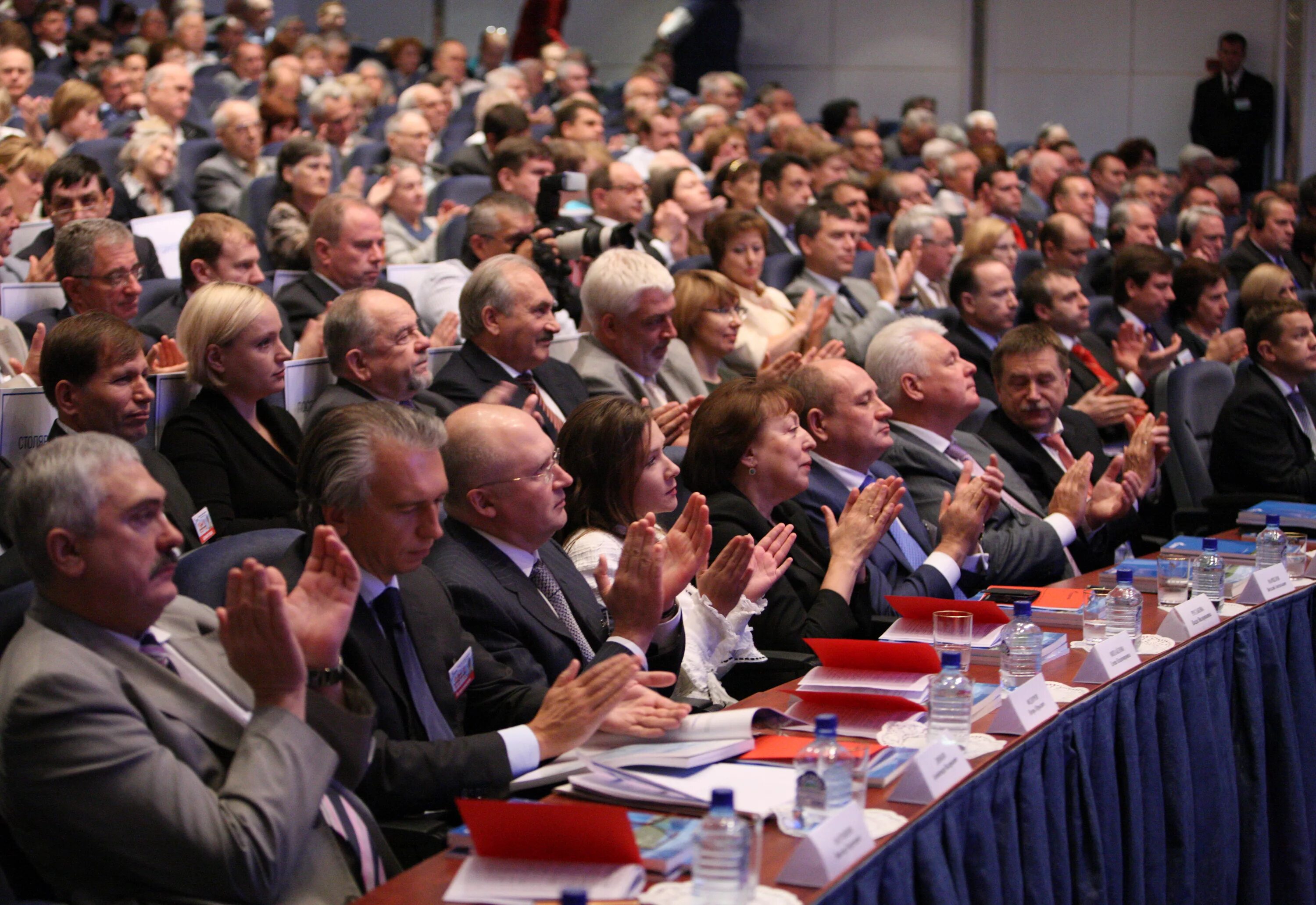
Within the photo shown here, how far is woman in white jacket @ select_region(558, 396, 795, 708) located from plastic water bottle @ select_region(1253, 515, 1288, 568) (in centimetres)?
123

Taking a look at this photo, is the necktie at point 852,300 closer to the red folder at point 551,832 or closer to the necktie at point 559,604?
the necktie at point 559,604

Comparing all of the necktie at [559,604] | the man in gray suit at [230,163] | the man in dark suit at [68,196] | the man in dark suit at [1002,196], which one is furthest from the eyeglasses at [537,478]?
the man in dark suit at [1002,196]

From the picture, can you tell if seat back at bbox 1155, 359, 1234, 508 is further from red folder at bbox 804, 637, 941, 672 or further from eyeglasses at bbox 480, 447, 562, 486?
eyeglasses at bbox 480, 447, 562, 486

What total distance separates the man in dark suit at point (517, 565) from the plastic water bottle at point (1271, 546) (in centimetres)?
154

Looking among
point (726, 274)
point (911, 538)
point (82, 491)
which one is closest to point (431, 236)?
point (726, 274)

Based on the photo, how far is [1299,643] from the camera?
2.99 metres

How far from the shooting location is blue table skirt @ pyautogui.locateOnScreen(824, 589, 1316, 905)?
1.85 metres

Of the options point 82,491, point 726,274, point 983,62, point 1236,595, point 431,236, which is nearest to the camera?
point 82,491

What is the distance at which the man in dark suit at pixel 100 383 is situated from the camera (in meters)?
2.78

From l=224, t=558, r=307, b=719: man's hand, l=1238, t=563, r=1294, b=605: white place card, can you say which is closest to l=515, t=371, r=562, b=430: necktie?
l=1238, t=563, r=1294, b=605: white place card

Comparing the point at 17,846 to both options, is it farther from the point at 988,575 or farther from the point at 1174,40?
the point at 1174,40

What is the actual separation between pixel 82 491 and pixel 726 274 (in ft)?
12.3

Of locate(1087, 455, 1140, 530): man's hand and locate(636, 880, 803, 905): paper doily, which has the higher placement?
locate(636, 880, 803, 905): paper doily

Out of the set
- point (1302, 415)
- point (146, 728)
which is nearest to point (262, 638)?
point (146, 728)
